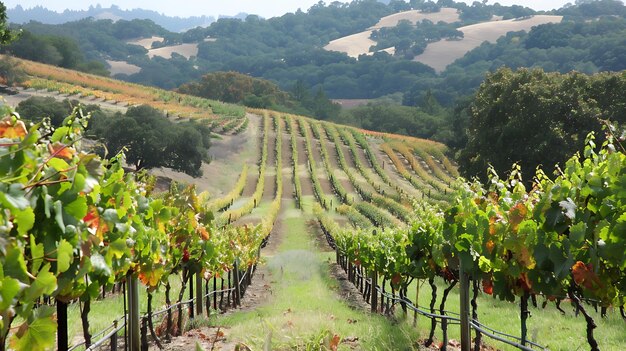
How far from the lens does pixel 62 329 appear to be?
18.9ft

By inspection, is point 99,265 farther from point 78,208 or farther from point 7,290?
point 7,290

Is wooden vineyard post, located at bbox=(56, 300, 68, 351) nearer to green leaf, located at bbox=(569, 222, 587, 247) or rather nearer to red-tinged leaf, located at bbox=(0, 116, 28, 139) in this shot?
red-tinged leaf, located at bbox=(0, 116, 28, 139)

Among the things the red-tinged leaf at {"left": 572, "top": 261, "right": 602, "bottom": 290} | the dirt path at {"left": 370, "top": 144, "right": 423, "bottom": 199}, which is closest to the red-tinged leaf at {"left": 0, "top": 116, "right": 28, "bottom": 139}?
the red-tinged leaf at {"left": 572, "top": 261, "right": 602, "bottom": 290}

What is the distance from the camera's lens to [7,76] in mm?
75750

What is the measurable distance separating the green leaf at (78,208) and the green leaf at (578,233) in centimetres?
457

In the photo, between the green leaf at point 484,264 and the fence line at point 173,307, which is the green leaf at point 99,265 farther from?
the green leaf at point 484,264

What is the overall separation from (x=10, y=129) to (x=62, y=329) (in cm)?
219

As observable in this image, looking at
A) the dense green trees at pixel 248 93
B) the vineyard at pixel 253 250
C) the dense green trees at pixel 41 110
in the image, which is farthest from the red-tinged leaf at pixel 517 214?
the dense green trees at pixel 248 93

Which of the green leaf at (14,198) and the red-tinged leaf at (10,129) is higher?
the red-tinged leaf at (10,129)

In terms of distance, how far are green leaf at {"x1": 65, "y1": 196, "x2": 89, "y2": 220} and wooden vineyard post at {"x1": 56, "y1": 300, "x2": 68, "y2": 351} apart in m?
1.90

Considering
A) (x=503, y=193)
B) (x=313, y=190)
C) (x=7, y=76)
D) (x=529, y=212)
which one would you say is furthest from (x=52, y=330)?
(x=7, y=76)

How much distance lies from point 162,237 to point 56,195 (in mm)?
6056

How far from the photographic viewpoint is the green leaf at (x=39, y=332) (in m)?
3.49

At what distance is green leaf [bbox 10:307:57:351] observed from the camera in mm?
3488
